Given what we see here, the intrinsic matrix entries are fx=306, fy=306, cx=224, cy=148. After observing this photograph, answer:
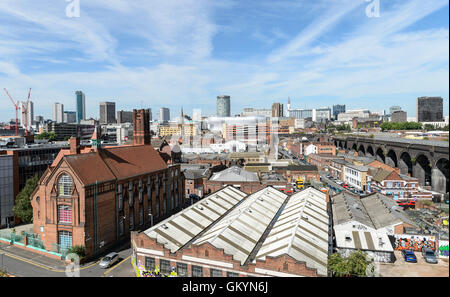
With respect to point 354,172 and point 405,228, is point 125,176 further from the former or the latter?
point 354,172

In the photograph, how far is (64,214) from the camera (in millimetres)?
35281

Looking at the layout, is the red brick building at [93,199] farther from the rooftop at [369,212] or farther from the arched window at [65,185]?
the rooftop at [369,212]

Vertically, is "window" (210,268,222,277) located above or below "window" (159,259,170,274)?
above

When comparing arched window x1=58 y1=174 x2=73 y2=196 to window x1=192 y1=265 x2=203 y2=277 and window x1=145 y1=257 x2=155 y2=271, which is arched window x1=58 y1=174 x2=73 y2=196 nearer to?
window x1=145 y1=257 x2=155 y2=271

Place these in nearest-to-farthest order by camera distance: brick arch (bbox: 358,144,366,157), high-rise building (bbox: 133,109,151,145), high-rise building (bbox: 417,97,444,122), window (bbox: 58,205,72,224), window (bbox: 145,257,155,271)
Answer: high-rise building (bbox: 417,97,444,122), window (bbox: 145,257,155,271), window (bbox: 58,205,72,224), high-rise building (bbox: 133,109,151,145), brick arch (bbox: 358,144,366,157)

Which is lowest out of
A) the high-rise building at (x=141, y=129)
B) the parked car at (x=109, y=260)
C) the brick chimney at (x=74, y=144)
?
the parked car at (x=109, y=260)

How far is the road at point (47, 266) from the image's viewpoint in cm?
3117

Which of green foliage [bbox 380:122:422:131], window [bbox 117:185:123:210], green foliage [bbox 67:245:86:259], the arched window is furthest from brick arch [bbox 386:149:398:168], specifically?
green foliage [bbox 380:122:422:131]

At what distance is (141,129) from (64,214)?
85.2 ft

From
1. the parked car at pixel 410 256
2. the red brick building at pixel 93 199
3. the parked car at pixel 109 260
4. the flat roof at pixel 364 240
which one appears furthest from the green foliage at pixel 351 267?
the red brick building at pixel 93 199

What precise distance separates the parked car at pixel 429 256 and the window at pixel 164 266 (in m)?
28.0

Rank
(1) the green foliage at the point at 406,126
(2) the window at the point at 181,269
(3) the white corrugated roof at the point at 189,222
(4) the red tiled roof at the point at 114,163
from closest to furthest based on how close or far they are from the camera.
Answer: (2) the window at the point at 181,269
(3) the white corrugated roof at the point at 189,222
(4) the red tiled roof at the point at 114,163
(1) the green foliage at the point at 406,126

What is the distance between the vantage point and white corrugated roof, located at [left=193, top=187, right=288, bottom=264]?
29.3 m
